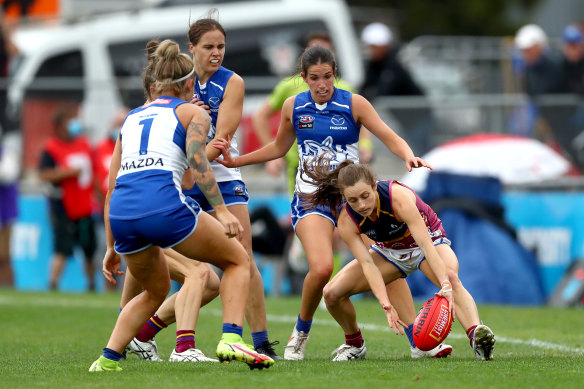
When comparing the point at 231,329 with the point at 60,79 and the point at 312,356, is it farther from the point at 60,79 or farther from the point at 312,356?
the point at 60,79

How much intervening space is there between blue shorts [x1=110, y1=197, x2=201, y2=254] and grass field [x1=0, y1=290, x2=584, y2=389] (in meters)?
0.81

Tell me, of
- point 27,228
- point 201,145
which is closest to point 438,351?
point 201,145

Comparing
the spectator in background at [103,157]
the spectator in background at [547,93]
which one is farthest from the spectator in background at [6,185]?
the spectator in background at [547,93]

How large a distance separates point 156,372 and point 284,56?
12.3 m

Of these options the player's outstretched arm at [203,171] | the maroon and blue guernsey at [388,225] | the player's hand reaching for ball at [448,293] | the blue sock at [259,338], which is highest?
the player's outstretched arm at [203,171]

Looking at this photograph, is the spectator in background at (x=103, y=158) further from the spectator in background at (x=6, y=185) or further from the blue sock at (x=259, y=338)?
the blue sock at (x=259, y=338)

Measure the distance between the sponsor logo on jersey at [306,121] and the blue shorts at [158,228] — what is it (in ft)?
5.73

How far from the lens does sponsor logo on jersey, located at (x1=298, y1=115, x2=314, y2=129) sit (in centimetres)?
793

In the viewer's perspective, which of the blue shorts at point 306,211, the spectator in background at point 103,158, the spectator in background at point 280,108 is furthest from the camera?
the spectator in background at point 103,158

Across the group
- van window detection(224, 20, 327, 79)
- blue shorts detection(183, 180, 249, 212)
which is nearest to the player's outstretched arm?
blue shorts detection(183, 180, 249, 212)

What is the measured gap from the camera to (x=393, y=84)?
15.8 meters

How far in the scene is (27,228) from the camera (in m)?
16.2

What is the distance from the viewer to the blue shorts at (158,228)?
20.6ft

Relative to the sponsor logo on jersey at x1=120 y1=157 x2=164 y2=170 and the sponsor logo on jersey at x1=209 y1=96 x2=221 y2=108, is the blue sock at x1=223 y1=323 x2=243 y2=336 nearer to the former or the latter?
the sponsor logo on jersey at x1=120 y1=157 x2=164 y2=170
